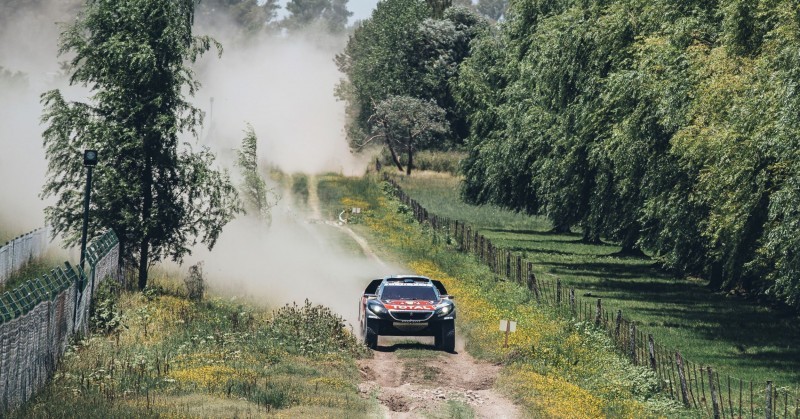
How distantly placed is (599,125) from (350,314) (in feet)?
45.7

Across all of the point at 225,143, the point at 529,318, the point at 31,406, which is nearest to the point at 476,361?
the point at 529,318

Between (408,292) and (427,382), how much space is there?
5.17 metres

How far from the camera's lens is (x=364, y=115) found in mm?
124250

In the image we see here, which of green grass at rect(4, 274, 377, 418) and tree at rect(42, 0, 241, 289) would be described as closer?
green grass at rect(4, 274, 377, 418)

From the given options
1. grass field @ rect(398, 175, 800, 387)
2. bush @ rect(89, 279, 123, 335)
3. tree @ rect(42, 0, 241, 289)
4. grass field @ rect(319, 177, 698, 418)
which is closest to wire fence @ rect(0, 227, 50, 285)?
tree @ rect(42, 0, 241, 289)

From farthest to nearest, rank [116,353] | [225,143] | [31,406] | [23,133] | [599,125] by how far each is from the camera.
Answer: [225,143] → [23,133] → [599,125] → [116,353] → [31,406]

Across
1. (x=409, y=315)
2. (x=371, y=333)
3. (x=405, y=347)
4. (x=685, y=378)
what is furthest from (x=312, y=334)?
(x=685, y=378)

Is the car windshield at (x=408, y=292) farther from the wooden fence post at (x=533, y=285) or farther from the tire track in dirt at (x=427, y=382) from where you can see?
the wooden fence post at (x=533, y=285)

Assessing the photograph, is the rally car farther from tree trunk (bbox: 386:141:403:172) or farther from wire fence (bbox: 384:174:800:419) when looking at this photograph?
tree trunk (bbox: 386:141:403:172)

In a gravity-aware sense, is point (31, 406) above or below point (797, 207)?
below

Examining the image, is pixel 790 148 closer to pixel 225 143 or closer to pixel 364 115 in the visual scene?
pixel 364 115

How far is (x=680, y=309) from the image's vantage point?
4650cm

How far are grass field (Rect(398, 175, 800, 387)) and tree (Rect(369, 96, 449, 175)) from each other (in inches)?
1201

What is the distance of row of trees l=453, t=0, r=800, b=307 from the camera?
1371 inches
